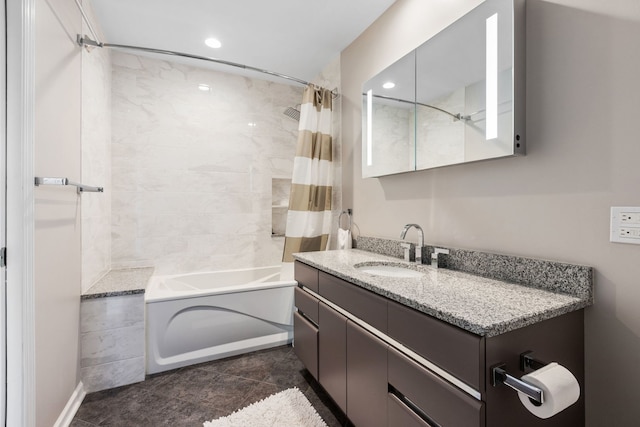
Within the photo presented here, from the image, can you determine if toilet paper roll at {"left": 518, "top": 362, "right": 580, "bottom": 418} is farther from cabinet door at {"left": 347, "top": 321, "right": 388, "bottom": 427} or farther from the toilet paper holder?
cabinet door at {"left": 347, "top": 321, "right": 388, "bottom": 427}

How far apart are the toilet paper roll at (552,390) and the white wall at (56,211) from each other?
1.81 m

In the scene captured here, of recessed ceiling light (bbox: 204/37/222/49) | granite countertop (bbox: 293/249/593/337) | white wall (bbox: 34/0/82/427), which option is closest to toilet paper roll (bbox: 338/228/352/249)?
granite countertop (bbox: 293/249/593/337)

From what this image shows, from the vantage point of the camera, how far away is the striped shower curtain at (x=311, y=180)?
2.44 metres

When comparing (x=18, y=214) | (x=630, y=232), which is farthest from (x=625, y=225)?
(x=18, y=214)

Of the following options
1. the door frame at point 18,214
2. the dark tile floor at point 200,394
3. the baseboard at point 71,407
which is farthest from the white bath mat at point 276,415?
the door frame at point 18,214

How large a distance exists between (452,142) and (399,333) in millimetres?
997

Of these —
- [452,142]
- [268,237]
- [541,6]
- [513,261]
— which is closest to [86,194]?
[268,237]

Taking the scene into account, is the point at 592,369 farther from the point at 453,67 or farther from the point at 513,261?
the point at 453,67

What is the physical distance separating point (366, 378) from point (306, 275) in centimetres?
73

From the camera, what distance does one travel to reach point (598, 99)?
0.98 meters

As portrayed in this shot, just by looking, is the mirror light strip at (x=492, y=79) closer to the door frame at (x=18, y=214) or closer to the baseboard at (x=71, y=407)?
the door frame at (x=18, y=214)

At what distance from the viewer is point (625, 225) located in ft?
3.03

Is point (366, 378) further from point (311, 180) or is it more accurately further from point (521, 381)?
point (311, 180)

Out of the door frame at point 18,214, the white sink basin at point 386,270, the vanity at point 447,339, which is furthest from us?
the white sink basin at point 386,270
